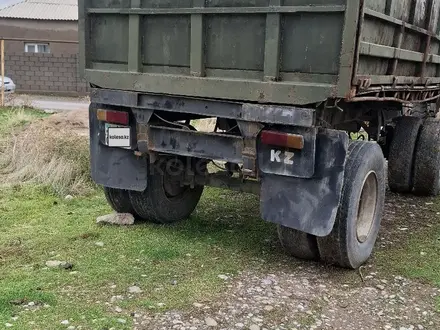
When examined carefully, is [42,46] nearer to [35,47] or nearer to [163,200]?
[35,47]

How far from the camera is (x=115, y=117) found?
14.5 ft

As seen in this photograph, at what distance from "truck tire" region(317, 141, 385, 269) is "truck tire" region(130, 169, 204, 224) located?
1516mm

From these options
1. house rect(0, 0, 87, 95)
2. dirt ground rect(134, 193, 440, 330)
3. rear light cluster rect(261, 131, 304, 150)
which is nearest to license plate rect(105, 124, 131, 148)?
rear light cluster rect(261, 131, 304, 150)

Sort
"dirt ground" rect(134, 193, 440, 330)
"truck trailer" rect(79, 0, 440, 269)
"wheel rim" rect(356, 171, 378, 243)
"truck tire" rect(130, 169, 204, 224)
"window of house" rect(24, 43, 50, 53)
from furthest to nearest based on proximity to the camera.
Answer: "window of house" rect(24, 43, 50, 53)
"truck tire" rect(130, 169, 204, 224)
"wheel rim" rect(356, 171, 378, 243)
"truck trailer" rect(79, 0, 440, 269)
"dirt ground" rect(134, 193, 440, 330)

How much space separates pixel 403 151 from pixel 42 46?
79.6 feet

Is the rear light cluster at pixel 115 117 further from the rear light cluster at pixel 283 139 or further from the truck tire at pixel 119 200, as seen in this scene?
the rear light cluster at pixel 283 139

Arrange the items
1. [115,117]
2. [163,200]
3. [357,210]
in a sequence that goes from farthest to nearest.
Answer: [163,200] → [115,117] → [357,210]

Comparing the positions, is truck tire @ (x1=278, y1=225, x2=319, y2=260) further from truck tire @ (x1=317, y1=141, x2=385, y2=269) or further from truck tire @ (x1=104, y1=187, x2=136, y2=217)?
truck tire @ (x1=104, y1=187, x2=136, y2=217)

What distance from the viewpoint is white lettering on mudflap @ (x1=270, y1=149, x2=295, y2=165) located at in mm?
3795

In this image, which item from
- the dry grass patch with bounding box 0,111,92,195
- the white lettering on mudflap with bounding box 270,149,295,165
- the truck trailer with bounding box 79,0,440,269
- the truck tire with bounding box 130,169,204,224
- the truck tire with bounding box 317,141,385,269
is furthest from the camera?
the dry grass patch with bounding box 0,111,92,195

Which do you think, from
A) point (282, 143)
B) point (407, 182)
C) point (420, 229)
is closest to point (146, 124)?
point (282, 143)

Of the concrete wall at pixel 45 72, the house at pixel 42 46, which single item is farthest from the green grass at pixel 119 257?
the concrete wall at pixel 45 72

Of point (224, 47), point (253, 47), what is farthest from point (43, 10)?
point (253, 47)

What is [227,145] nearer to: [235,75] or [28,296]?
[235,75]
